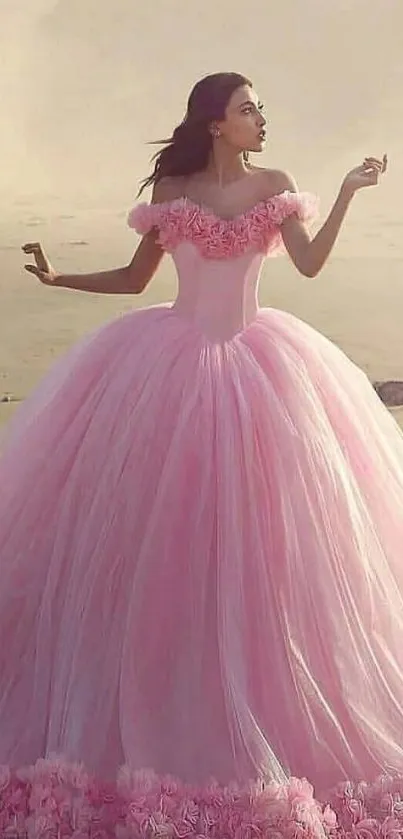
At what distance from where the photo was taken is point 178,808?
103cm

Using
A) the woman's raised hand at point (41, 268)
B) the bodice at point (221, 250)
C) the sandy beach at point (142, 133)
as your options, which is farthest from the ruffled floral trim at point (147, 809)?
the sandy beach at point (142, 133)

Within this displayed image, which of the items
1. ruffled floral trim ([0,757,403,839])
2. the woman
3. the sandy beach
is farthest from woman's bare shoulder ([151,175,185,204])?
Answer: ruffled floral trim ([0,757,403,839])

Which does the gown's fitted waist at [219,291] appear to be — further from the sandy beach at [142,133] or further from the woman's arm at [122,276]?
the sandy beach at [142,133]

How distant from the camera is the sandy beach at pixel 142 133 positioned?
193cm

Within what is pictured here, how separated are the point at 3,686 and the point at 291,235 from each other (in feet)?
2.05

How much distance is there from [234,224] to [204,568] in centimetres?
41

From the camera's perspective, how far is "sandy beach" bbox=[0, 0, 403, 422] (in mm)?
1935

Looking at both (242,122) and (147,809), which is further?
(242,122)

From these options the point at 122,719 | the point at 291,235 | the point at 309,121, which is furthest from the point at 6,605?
the point at 309,121

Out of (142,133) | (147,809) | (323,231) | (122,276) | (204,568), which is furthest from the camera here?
(142,133)

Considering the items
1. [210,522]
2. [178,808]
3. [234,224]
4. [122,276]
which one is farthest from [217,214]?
[178,808]

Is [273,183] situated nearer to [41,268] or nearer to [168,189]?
[168,189]

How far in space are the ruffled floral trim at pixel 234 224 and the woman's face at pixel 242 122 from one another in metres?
0.09

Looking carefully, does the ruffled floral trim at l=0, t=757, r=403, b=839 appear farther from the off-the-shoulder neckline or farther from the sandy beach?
the sandy beach
